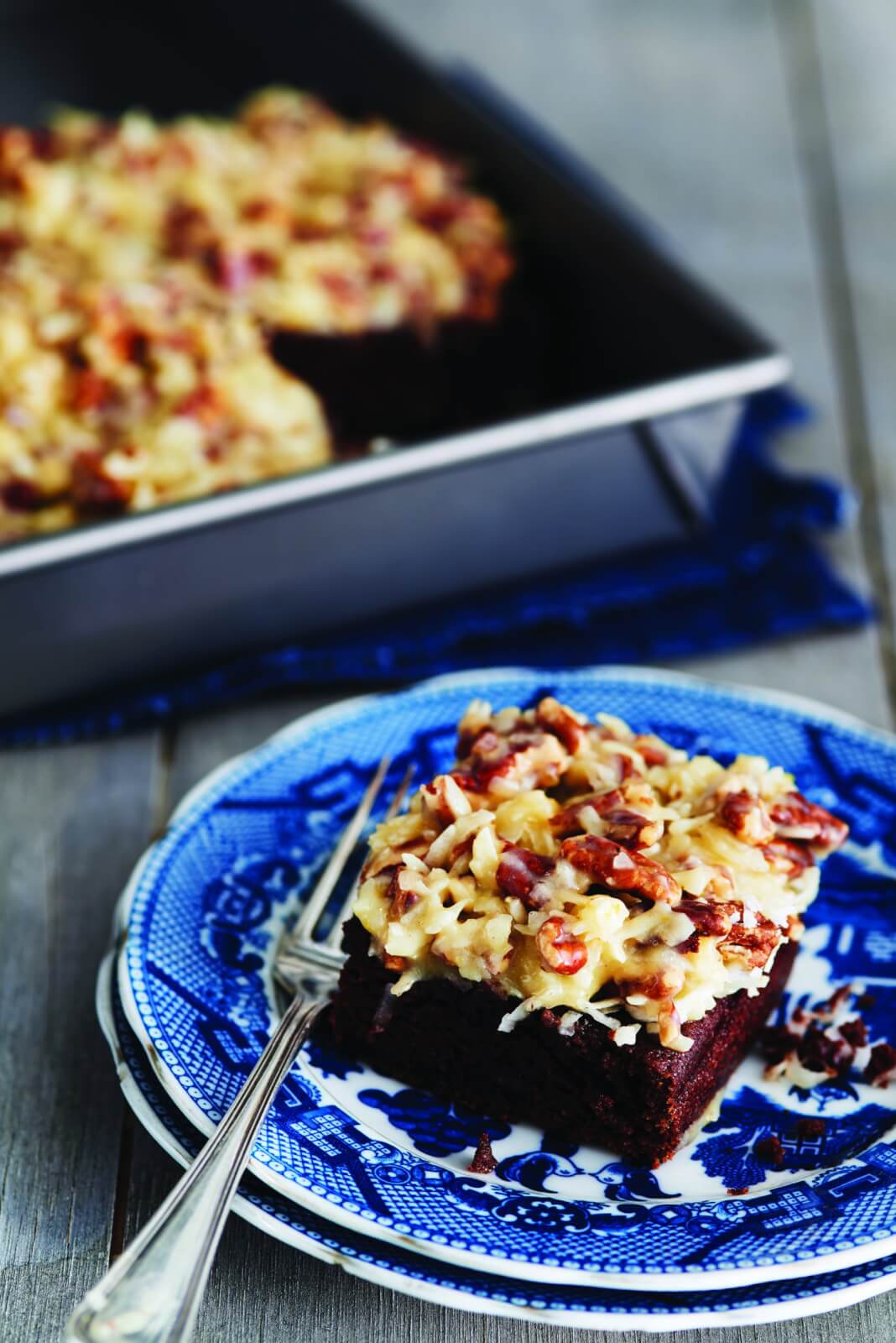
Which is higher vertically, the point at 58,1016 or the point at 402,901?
the point at 402,901

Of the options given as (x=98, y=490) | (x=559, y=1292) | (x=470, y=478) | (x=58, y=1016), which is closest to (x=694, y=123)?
(x=470, y=478)

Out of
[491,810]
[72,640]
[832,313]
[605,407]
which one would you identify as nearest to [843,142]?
[832,313]

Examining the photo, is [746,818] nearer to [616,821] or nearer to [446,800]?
[616,821]

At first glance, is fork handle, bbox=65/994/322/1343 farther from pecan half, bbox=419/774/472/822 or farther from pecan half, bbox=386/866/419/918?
pecan half, bbox=419/774/472/822

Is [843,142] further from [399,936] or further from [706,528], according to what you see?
[399,936]

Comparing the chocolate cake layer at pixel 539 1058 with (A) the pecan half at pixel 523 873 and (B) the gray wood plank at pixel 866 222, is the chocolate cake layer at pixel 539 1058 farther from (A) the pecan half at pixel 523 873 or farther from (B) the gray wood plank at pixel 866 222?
(B) the gray wood plank at pixel 866 222

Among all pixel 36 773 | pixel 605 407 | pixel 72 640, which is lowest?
pixel 36 773
